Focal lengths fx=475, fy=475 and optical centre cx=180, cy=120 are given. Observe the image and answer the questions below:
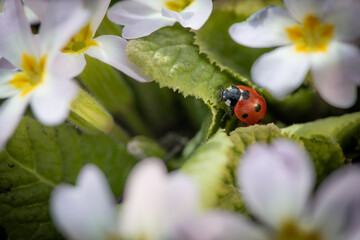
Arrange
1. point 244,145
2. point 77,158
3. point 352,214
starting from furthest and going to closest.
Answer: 1. point 77,158
2. point 244,145
3. point 352,214

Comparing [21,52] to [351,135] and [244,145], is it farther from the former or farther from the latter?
[351,135]

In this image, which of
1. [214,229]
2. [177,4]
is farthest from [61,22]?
[214,229]

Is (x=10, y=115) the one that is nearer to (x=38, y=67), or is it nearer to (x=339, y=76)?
(x=38, y=67)

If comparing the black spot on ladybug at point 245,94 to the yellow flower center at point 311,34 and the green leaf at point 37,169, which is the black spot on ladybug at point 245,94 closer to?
the yellow flower center at point 311,34

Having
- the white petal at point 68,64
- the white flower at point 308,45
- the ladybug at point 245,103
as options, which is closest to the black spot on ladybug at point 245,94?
the ladybug at point 245,103

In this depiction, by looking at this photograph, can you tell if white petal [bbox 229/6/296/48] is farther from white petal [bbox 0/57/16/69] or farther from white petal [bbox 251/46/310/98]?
white petal [bbox 0/57/16/69]

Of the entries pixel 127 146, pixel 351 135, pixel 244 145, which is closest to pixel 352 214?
pixel 244 145
